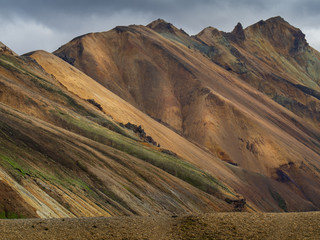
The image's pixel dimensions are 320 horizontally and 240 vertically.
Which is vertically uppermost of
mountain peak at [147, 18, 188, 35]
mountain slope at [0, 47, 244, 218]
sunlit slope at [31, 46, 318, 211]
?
mountain peak at [147, 18, 188, 35]

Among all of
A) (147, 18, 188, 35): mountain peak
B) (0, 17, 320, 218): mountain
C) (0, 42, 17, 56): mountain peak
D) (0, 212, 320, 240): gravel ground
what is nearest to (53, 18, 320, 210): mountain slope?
(0, 17, 320, 218): mountain

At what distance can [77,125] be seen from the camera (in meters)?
68.9

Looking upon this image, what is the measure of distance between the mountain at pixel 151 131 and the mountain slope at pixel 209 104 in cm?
37

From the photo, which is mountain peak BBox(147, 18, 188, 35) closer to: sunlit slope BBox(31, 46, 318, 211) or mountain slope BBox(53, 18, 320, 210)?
mountain slope BBox(53, 18, 320, 210)

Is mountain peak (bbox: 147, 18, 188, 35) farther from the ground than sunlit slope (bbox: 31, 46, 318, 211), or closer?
farther from the ground

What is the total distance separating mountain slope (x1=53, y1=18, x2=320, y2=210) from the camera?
11709 cm

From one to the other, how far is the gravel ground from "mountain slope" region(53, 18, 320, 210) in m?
63.4

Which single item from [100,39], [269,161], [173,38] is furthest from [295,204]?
[173,38]

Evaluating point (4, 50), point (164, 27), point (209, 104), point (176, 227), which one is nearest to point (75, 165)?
point (176, 227)

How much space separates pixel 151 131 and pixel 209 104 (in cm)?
3868

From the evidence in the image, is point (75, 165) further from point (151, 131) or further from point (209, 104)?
point (209, 104)

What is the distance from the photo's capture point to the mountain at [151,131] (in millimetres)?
44812

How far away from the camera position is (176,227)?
978 inches

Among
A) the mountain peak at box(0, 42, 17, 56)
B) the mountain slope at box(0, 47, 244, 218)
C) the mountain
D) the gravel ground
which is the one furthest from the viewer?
the mountain peak at box(0, 42, 17, 56)
